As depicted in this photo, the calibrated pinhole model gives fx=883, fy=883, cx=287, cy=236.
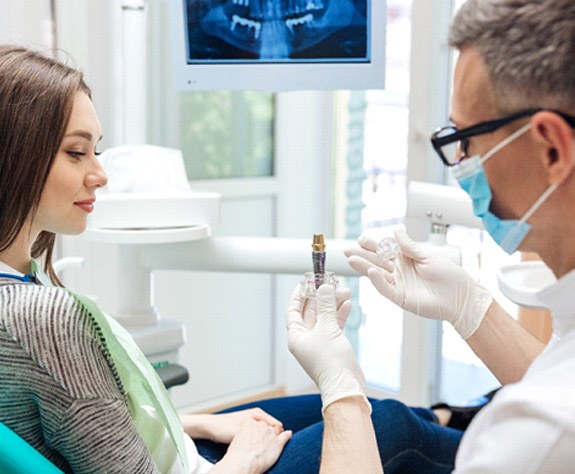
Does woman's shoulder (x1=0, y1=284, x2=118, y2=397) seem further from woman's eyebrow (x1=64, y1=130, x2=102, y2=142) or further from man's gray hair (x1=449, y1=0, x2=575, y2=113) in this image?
man's gray hair (x1=449, y1=0, x2=575, y2=113)

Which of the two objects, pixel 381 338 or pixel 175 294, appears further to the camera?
pixel 381 338

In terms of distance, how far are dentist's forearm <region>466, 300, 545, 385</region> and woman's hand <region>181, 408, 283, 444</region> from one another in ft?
1.33

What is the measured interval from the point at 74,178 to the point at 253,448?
21.1 inches

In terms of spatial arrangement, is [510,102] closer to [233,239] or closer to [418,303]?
[418,303]

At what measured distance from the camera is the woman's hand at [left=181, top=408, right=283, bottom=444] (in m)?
1.59

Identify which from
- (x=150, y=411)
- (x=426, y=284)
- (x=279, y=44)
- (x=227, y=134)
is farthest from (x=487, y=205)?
(x=227, y=134)

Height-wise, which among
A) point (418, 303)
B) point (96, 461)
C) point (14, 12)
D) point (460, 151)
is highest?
point (14, 12)

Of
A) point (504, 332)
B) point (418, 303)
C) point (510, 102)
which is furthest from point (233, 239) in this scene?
point (510, 102)

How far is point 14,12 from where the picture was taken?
8.16ft

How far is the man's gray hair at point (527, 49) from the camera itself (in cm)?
85

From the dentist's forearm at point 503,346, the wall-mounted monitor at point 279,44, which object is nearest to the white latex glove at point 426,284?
the dentist's forearm at point 503,346

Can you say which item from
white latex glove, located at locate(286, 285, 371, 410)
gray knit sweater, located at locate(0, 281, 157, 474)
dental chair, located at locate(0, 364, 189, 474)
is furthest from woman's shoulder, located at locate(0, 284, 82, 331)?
white latex glove, located at locate(286, 285, 371, 410)

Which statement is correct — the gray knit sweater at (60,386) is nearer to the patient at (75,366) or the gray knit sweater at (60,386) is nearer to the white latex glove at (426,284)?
the patient at (75,366)

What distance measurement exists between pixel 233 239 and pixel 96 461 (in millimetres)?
982
